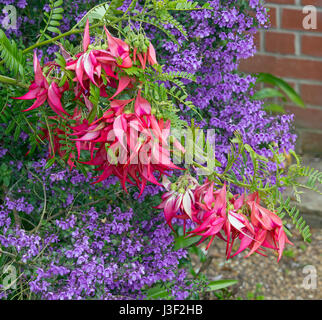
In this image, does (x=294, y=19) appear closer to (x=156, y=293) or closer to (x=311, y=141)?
(x=311, y=141)

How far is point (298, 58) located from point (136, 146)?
6.04 ft

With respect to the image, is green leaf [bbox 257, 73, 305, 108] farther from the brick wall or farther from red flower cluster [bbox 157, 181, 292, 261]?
red flower cluster [bbox 157, 181, 292, 261]

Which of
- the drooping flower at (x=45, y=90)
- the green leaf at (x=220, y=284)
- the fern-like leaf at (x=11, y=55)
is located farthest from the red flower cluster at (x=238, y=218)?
the green leaf at (x=220, y=284)

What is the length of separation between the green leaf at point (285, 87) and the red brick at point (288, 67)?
7 centimetres

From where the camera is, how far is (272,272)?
217 centimetres

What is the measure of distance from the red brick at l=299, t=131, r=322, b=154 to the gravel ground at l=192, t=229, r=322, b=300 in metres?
0.49

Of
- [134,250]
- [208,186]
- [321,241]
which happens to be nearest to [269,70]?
[321,241]

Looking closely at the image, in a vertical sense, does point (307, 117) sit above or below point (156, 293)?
above

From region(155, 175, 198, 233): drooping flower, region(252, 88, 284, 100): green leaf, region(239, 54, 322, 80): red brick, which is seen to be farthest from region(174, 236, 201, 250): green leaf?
region(239, 54, 322, 80): red brick

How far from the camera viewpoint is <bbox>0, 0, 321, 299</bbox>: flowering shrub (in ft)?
3.17

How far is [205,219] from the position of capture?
104 cm

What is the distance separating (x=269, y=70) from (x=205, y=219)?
1721 mm

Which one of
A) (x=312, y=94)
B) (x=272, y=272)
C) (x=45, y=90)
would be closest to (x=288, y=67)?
(x=312, y=94)

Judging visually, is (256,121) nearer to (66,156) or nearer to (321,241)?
(66,156)
